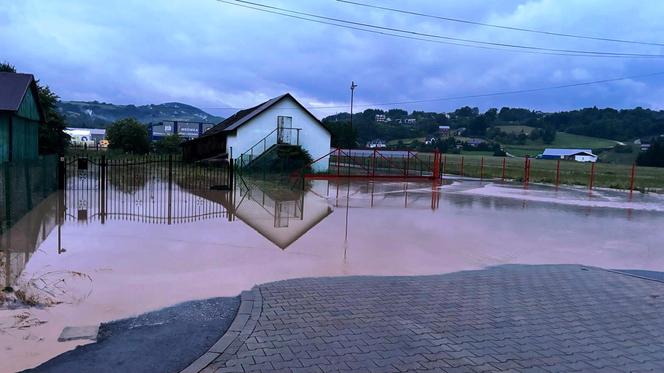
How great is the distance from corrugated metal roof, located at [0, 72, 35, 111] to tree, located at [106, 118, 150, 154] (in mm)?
46861

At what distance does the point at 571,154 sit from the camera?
384 ft

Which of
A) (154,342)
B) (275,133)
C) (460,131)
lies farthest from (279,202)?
(460,131)

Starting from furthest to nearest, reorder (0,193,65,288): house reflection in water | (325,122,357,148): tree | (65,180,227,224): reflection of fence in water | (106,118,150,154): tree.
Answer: (325,122,357,148): tree → (106,118,150,154): tree → (65,180,227,224): reflection of fence in water → (0,193,65,288): house reflection in water

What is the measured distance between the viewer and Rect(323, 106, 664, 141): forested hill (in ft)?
356

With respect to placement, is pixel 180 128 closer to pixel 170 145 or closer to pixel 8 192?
pixel 170 145

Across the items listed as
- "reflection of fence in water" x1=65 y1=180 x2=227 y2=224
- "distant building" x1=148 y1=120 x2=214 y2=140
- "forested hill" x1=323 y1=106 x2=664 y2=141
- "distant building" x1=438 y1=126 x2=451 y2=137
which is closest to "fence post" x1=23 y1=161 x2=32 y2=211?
"reflection of fence in water" x1=65 y1=180 x2=227 y2=224

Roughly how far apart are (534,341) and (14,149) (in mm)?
21403

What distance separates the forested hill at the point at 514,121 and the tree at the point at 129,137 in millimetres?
38456

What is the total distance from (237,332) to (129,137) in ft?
221

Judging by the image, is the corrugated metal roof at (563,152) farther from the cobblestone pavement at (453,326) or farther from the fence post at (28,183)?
the cobblestone pavement at (453,326)

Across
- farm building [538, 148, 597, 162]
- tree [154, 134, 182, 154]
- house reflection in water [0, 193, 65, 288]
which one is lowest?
house reflection in water [0, 193, 65, 288]

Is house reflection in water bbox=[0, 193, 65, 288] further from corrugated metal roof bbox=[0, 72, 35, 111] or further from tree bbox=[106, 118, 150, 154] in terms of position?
tree bbox=[106, 118, 150, 154]

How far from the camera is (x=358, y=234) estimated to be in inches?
464

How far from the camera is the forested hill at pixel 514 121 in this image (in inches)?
4272
